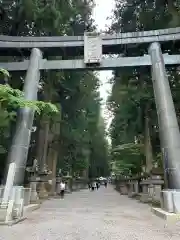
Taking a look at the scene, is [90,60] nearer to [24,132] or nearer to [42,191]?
[24,132]

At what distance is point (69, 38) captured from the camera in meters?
14.9

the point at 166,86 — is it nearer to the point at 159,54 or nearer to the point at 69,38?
the point at 159,54

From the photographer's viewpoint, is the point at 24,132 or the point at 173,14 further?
the point at 173,14

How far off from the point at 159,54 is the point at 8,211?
1038 centimetres

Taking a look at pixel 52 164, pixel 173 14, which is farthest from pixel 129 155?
pixel 173 14

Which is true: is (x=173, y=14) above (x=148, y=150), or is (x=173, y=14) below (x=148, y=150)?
above

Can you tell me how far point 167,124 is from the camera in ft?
39.7

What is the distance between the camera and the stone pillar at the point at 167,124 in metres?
11.2

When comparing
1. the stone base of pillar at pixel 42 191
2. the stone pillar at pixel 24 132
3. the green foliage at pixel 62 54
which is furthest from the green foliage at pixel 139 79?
the stone base of pillar at pixel 42 191

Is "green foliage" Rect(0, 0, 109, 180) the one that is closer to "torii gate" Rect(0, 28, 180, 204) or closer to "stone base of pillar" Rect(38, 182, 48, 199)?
"torii gate" Rect(0, 28, 180, 204)

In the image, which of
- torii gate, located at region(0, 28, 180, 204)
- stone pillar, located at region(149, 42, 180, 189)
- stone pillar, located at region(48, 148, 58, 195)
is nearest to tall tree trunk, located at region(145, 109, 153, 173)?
torii gate, located at region(0, 28, 180, 204)

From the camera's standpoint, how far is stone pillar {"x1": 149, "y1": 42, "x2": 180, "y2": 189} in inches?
441

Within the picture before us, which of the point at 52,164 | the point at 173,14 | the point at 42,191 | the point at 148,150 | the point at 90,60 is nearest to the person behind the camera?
the point at 90,60

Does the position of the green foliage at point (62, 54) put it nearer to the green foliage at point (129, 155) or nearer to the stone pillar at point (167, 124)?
the stone pillar at point (167, 124)
